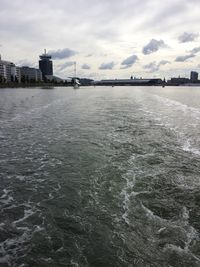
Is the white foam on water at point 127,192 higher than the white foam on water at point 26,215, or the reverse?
the white foam on water at point 127,192

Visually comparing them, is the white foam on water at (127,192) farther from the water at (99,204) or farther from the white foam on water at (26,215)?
the white foam on water at (26,215)

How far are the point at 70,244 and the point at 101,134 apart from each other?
67.5 ft

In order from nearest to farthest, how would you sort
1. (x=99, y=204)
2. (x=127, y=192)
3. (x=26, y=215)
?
(x=26, y=215)
(x=99, y=204)
(x=127, y=192)

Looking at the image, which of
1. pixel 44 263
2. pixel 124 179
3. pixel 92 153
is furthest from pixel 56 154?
pixel 44 263

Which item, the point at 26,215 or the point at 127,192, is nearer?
the point at 26,215

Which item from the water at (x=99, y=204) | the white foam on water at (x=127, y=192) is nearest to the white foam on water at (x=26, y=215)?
the water at (x=99, y=204)

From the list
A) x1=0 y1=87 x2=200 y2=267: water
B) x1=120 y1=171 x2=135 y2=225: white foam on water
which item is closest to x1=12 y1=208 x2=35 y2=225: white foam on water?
x1=0 y1=87 x2=200 y2=267: water

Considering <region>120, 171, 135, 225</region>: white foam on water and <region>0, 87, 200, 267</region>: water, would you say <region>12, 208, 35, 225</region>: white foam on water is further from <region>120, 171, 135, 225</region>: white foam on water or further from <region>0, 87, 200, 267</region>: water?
<region>120, 171, 135, 225</region>: white foam on water

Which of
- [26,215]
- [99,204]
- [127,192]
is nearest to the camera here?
[26,215]

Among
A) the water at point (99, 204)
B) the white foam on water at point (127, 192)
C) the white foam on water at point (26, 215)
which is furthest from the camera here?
the white foam on water at point (127, 192)

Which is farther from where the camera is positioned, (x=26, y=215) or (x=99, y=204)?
(x=99, y=204)

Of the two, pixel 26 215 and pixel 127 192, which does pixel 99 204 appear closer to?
pixel 127 192

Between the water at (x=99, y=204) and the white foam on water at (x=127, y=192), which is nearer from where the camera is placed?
the water at (x=99, y=204)

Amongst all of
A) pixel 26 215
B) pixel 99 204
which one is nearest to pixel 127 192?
pixel 99 204
